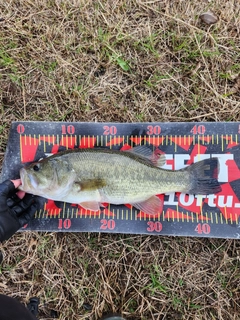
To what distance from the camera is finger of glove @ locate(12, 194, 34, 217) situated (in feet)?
10.3

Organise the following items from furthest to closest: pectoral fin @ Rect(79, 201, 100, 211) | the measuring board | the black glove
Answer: the measuring board
pectoral fin @ Rect(79, 201, 100, 211)
the black glove

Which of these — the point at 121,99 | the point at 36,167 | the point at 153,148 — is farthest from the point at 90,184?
the point at 121,99

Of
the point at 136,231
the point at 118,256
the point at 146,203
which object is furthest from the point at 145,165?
the point at 118,256

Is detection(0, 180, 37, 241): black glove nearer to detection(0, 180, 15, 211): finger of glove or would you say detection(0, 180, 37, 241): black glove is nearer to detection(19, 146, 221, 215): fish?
detection(0, 180, 15, 211): finger of glove

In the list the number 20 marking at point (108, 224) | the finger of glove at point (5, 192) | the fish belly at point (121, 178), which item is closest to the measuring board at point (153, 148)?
the number 20 marking at point (108, 224)

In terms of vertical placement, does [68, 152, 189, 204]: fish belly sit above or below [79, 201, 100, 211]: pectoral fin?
above

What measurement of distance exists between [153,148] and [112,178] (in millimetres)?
546

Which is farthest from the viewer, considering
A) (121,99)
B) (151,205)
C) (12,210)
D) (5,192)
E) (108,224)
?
(121,99)

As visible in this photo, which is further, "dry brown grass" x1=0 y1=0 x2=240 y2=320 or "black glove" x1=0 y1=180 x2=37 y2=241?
"dry brown grass" x1=0 y1=0 x2=240 y2=320

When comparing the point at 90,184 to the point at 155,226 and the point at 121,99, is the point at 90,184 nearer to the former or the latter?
the point at 155,226

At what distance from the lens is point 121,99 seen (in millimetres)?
3459

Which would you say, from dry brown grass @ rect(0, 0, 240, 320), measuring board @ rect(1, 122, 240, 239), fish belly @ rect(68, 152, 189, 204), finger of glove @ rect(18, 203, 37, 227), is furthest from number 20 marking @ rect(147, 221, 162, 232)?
finger of glove @ rect(18, 203, 37, 227)

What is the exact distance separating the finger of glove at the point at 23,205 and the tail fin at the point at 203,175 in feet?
4.84

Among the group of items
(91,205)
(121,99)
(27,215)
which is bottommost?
(27,215)
